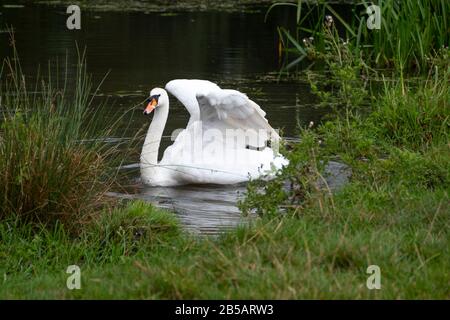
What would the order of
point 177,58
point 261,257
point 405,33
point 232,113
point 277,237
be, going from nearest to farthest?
point 261,257 → point 277,237 → point 232,113 → point 405,33 → point 177,58

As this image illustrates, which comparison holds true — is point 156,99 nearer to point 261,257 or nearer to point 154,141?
point 154,141

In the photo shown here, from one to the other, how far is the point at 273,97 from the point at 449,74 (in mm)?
3952

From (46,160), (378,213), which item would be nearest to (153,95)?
(46,160)

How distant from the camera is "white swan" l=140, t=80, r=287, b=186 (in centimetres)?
937

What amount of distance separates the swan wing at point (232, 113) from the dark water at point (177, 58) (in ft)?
1.79

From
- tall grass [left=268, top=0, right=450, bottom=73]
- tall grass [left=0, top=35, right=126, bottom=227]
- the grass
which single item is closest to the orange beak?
tall grass [left=268, top=0, right=450, bottom=73]

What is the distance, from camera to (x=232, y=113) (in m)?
9.20

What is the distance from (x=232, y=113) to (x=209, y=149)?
0.60 meters

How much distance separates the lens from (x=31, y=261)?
6.21 m

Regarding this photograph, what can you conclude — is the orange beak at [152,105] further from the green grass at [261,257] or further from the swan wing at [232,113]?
the green grass at [261,257]

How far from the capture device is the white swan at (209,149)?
30.7 feet

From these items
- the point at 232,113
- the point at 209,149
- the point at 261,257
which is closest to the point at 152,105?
the point at 209,149

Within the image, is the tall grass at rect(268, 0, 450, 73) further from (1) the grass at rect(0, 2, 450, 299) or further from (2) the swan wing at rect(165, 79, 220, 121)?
(1) the grass at rect(0, 2, 450, 299)

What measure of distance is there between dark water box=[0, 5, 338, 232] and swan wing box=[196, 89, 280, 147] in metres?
0.55
